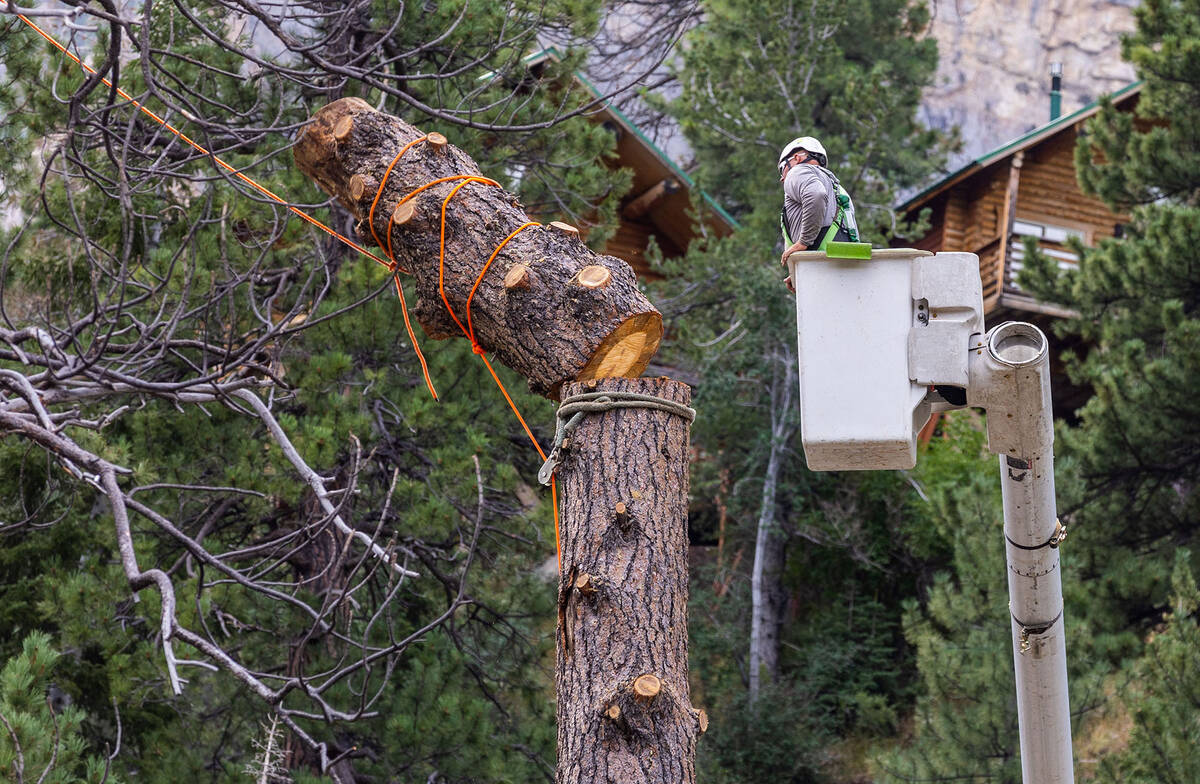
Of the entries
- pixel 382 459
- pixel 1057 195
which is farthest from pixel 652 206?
pixel 382 459

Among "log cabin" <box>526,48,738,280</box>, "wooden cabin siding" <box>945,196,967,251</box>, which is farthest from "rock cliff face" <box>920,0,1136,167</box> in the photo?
"log cabin" <box>526,48,738,280</box>

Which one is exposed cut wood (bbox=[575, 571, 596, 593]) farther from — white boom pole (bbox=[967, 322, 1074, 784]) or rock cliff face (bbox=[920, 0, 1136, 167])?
rock cliff face (bbox=[920, 0, 1136, 167])

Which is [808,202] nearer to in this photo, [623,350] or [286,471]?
[623,350]

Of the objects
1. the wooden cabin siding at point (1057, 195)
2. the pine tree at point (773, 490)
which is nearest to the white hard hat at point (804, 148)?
the pine tree at point (773, 490)

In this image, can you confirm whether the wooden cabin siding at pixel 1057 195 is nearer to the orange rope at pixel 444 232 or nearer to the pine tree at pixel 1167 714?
the pine tree at pixel 1167 714

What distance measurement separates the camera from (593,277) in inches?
160

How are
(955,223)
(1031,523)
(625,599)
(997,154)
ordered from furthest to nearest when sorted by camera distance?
(955,223)
(997,154)
(1031,523)
(625,599)

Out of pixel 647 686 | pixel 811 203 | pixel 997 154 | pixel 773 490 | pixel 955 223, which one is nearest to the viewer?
pixel 647 686

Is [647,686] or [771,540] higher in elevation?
[771,540]

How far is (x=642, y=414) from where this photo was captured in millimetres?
3826

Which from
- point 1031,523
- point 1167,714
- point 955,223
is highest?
point 955,223

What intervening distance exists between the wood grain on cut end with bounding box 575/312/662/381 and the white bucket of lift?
671 millimetres

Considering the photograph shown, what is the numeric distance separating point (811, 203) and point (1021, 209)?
15670 mm

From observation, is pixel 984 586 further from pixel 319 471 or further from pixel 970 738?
pixel 319 471
